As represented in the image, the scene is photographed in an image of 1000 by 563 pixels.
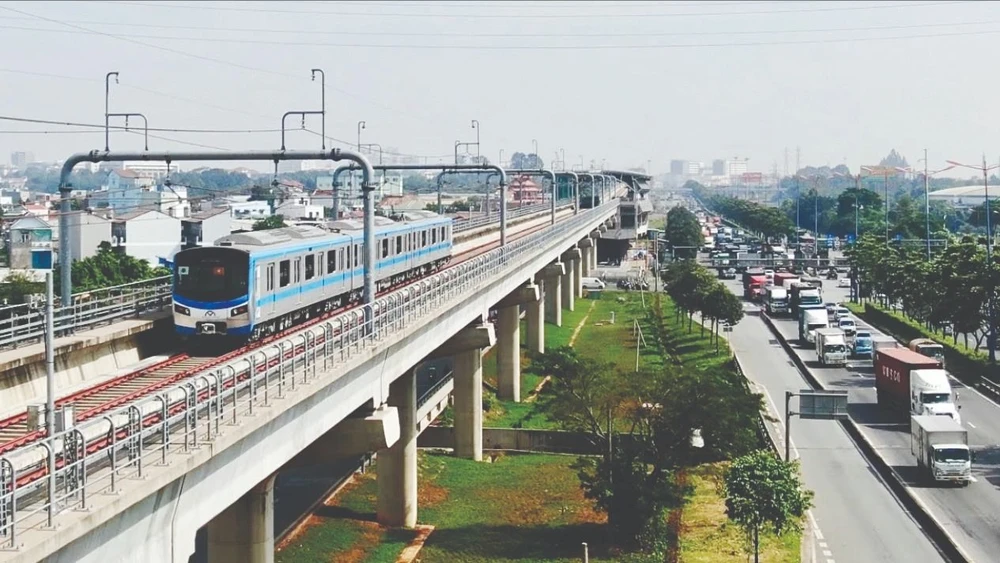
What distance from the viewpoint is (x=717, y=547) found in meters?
28.1

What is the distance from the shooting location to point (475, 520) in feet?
102

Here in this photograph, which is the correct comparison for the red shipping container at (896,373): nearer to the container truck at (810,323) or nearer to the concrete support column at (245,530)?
the container truck at (810,323)

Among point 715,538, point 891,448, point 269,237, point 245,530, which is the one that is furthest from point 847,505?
point 245,530

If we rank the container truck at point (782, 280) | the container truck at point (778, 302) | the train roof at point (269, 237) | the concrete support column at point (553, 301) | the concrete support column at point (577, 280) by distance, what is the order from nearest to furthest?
1. the train roof at point (269, 237)
2. the concrete support column at point (553, 301)
3. the container truck at point (778, 302)
4. the container truck at point (782, 280)
5. the concrete support column at point (577, 280)

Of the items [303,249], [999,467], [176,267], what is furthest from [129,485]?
[999,467]

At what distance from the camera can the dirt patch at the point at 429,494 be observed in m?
33.2

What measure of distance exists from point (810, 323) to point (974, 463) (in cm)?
2591

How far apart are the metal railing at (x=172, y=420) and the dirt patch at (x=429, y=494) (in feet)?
31.7

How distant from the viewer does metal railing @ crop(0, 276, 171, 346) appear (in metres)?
19.1

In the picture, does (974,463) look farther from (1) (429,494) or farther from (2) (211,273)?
(2) (211,273)

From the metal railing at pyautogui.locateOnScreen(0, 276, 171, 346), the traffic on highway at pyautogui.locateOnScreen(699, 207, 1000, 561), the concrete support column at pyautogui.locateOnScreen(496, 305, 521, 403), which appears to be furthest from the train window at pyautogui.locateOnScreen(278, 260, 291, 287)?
the concrete support column at pyautogui.locateOnScreen(496, 305, 521, 403)

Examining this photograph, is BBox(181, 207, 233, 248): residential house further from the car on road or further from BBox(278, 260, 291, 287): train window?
BBox(278, 260, 291, 287): train window

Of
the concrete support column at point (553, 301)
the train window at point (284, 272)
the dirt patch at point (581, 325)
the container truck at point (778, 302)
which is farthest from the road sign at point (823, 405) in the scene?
the container truck at point (778, 302)

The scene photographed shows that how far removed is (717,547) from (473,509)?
745cm
